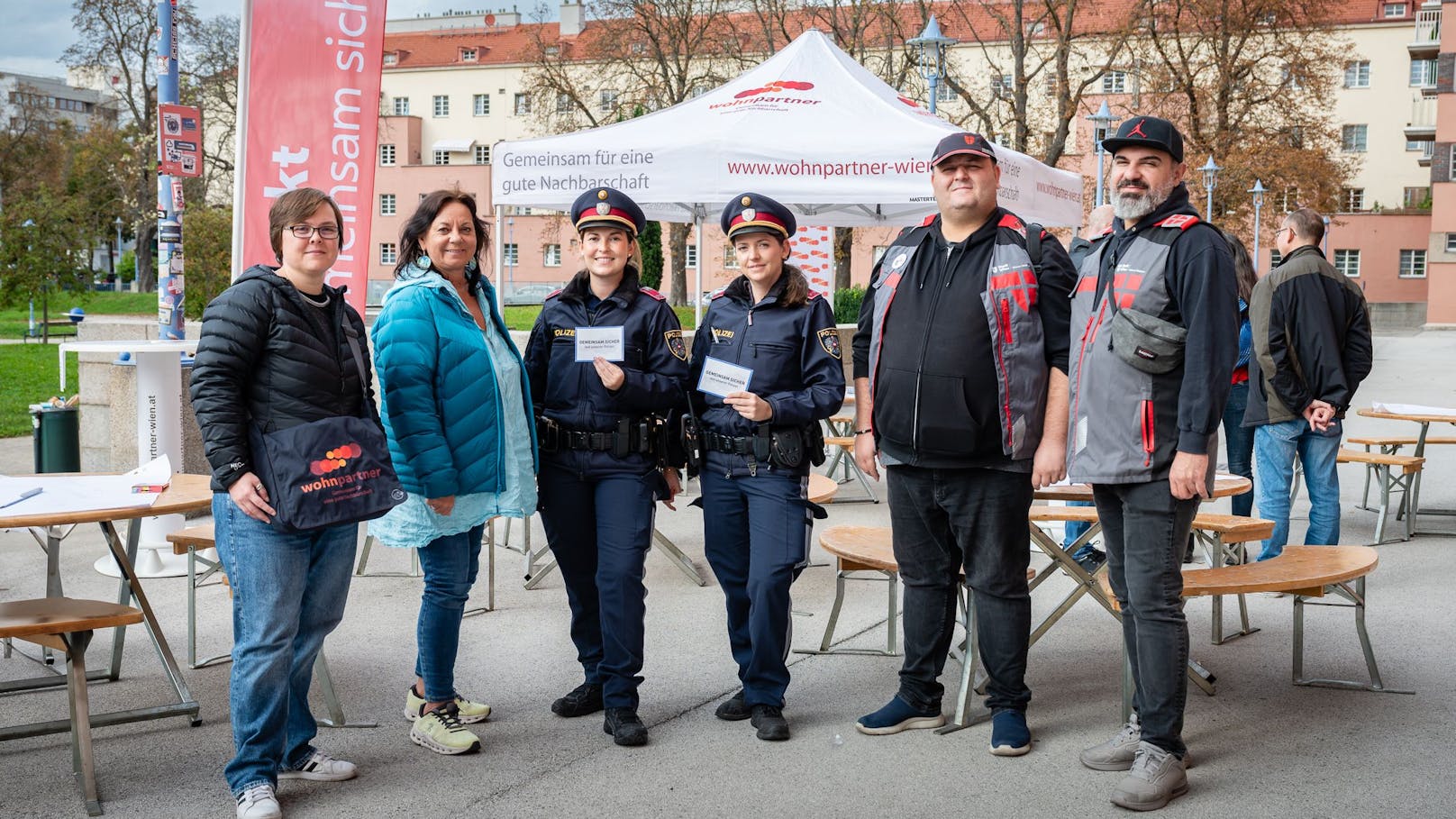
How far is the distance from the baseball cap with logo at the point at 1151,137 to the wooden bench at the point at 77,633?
343cm

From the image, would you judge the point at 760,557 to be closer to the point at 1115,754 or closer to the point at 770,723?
the point at 770,723

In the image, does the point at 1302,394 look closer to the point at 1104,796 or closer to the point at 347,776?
the point at 1104,796

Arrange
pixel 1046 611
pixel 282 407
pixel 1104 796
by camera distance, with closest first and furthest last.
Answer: pixel 282 407
pixel 1104 796
pixel 1046 611

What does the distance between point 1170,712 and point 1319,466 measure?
3.34m

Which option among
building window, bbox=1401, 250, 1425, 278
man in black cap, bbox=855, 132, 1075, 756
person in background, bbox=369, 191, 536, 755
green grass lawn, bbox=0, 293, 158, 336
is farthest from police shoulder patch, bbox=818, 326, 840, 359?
building window, bbox=1401, 250, 1425, 278

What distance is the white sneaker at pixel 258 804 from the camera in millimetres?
3639

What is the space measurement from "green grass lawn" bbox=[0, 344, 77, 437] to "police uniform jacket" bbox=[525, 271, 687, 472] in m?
11.2

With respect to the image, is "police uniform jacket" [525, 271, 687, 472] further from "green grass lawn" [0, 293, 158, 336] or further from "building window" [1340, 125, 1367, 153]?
"building window" [1340, 125, 1367, 153]

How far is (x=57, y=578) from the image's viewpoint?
192 inches

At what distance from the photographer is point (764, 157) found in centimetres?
820

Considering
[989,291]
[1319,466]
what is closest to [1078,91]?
[1319,466]

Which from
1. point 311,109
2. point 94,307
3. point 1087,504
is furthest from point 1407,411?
point 94,307

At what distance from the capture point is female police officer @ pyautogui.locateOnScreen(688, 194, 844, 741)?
172 inches

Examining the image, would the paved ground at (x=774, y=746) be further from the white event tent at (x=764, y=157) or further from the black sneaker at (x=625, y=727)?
the white event tent at (x=764, y=157)
